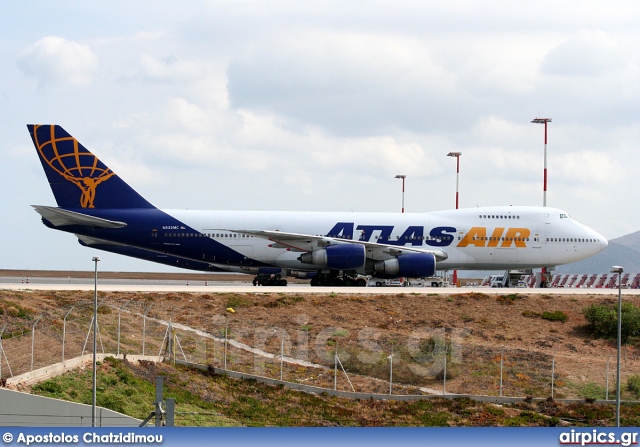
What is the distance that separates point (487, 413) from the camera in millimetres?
27000

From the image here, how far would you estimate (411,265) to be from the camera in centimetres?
4581

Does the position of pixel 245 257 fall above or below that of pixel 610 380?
above

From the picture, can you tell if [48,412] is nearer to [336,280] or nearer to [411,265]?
[411,265]

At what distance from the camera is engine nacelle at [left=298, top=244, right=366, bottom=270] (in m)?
45.6

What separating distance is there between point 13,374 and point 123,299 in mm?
13440

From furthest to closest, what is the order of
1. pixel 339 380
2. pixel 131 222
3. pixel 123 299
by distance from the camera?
pixel 131 222 < pixel 123 299 < pixel 339 380

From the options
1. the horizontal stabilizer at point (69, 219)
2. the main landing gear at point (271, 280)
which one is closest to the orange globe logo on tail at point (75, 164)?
the horizontal stabilizer at point (69, 219)

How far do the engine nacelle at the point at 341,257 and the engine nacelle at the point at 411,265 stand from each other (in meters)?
1.51

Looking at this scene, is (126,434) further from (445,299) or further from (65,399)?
(445,299)

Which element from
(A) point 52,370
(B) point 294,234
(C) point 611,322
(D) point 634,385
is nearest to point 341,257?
(B) point 294,234

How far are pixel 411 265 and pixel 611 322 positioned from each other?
11636 mm

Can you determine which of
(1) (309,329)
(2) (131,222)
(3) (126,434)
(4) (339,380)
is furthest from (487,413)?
(2) (131,222)
